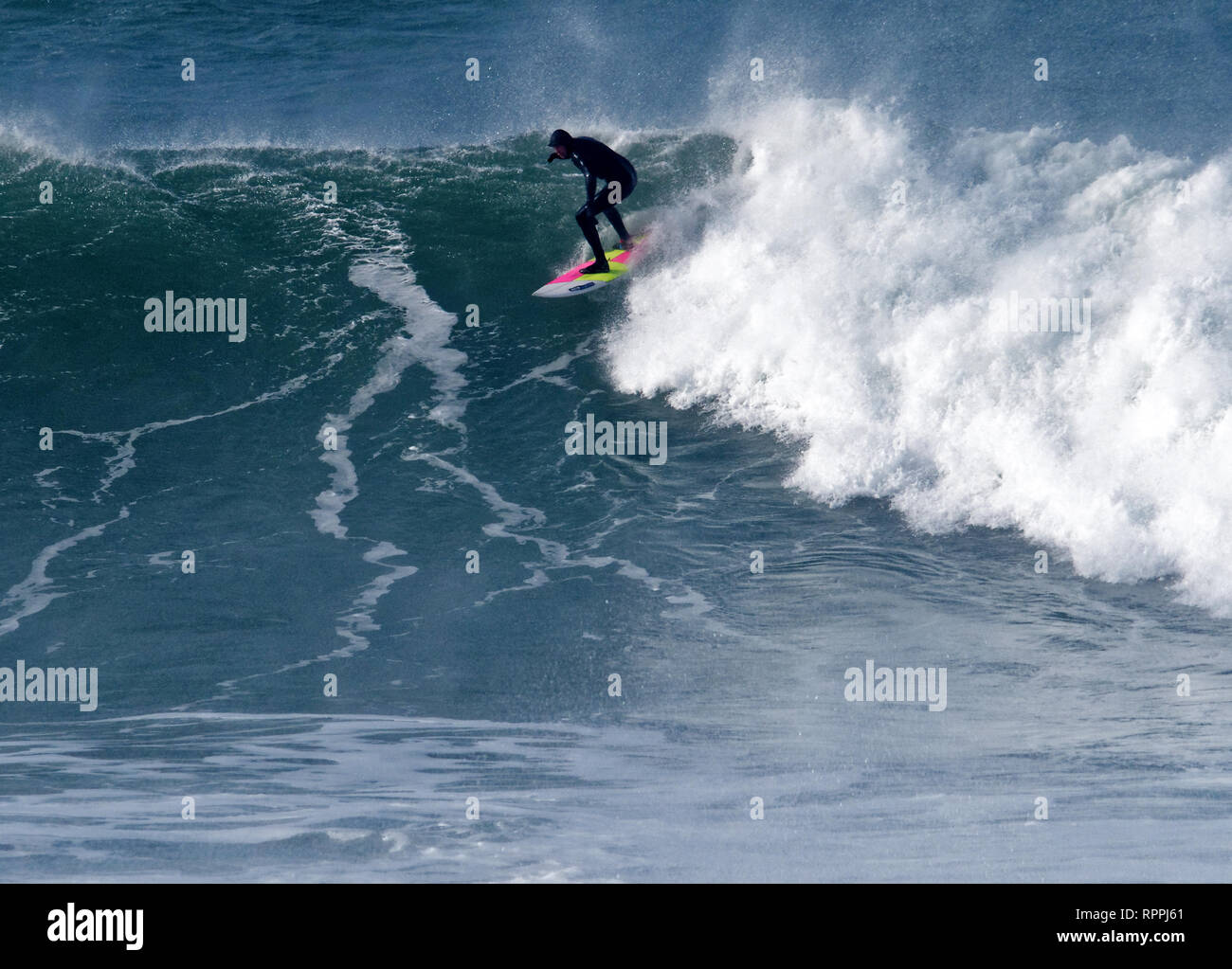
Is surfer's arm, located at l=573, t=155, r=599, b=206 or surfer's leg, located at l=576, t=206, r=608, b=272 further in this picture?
surfer's leg, located at l=576, t=206, r=608, b=272

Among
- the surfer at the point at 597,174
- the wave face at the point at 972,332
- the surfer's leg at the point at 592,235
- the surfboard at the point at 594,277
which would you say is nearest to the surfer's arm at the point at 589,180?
the surfer at the point at 597,174

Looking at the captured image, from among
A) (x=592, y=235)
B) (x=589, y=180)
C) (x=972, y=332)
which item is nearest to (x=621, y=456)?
(x=592, y=235)

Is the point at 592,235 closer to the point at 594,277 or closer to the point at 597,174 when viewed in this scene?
the point at 597,174

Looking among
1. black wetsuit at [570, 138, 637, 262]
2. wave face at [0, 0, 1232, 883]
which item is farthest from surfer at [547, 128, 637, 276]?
wave face at [0, 0, 1232, 883]

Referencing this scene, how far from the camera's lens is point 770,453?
12141 millimetres

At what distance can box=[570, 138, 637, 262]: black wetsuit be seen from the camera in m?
12.6

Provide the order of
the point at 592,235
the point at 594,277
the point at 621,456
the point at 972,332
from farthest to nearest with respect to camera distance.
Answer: the point at 594,277 < the point at 592,235 < the point at 621,456 < the point at 972,332

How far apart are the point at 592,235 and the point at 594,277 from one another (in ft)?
2.41

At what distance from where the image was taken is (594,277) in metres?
13.8

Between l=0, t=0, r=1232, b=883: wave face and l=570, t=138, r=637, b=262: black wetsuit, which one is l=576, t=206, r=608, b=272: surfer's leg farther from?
l=0, t=0, r=1232, b=883: wave face

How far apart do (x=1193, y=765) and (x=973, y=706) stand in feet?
4.47

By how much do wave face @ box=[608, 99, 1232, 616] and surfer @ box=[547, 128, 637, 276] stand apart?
1078 millimetres
